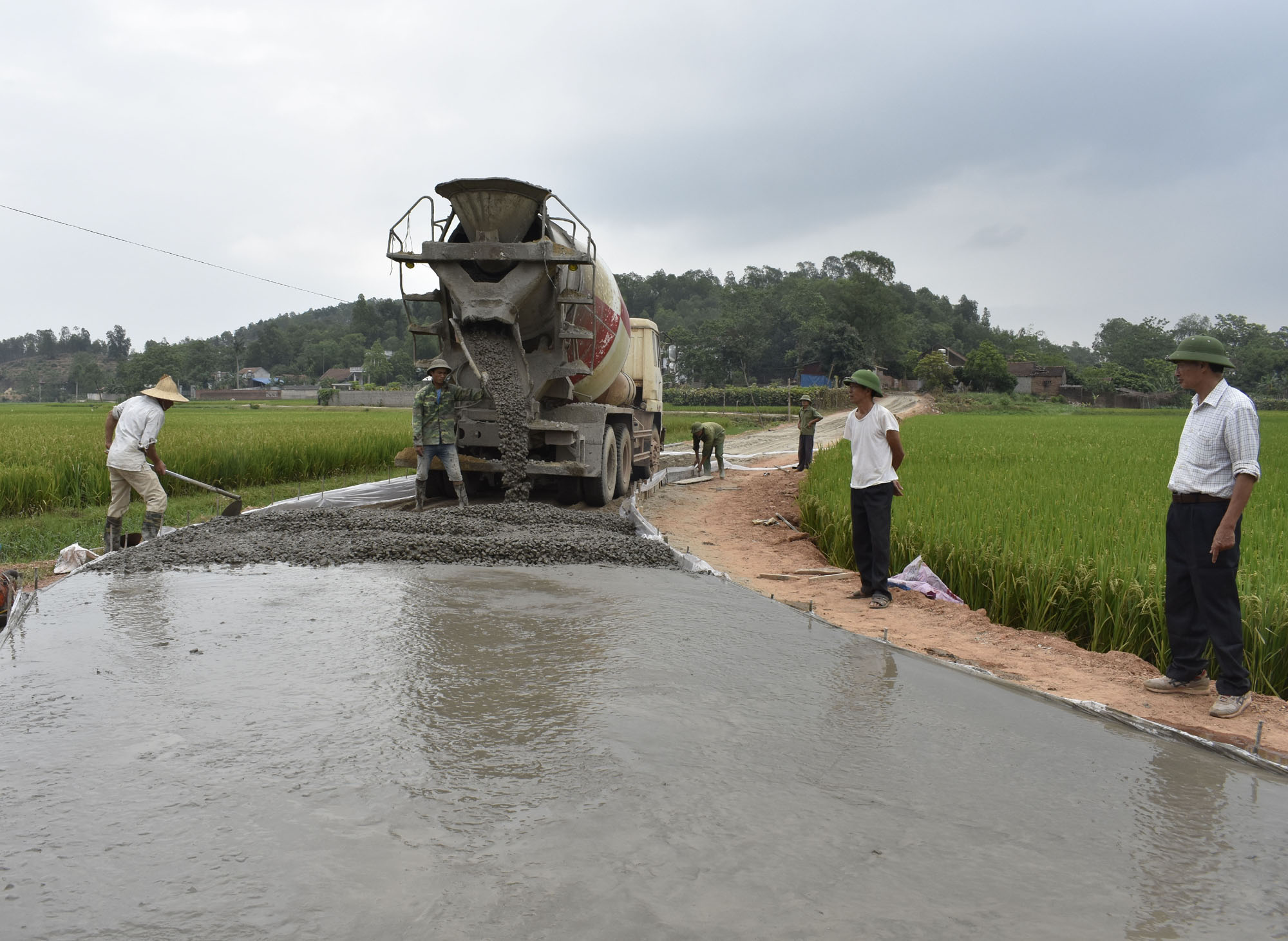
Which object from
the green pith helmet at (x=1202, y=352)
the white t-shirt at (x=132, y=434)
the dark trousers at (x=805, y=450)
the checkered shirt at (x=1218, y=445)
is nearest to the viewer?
the checkered shirt at (x=1218, y=445)

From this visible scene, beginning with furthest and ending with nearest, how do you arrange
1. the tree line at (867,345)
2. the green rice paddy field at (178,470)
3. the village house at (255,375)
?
1. the village house at (255,375)
2. the tree line at (867,345)
3. the green rice paddy field at (178,470)

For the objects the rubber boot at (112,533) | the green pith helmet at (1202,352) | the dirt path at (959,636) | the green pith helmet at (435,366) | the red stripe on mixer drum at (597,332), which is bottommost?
the dirt path at (959,636)

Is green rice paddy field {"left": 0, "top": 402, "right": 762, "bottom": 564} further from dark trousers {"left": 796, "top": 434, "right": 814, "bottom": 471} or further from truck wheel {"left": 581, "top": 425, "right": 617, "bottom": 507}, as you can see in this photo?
dark trousers {"left": 796, "top": 434, "right": 814, "bottom": 471}

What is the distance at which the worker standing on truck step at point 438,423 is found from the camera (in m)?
8.71

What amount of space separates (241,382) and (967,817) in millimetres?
113618

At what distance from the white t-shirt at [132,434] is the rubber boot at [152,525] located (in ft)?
1.44

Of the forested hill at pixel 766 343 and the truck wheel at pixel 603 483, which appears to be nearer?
the truck wheel at pixel 603 483

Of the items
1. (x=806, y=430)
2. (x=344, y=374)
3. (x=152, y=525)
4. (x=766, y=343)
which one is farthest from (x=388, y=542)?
(x=344, y=374)

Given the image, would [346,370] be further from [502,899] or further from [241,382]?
[502,899]

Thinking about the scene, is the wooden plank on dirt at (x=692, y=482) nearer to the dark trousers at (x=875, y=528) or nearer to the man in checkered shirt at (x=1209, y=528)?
the dark trousers at (x=875, y=528)

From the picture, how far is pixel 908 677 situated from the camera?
4.15 m

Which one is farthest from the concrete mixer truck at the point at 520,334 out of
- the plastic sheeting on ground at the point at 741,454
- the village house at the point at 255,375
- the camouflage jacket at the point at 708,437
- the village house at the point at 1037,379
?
the village house at the point at 255,375

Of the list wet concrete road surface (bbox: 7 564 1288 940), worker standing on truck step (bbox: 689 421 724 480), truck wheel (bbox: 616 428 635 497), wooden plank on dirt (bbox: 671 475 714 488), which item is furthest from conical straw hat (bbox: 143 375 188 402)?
worker standing on truck step (bbox: 689 421 724 480)

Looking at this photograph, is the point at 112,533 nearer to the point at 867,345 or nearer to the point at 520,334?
the point at 520,334
